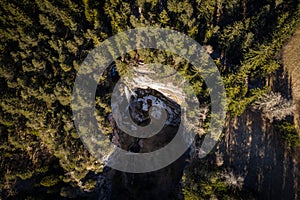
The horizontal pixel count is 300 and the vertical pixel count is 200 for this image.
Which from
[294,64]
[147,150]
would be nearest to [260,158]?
[294,64]

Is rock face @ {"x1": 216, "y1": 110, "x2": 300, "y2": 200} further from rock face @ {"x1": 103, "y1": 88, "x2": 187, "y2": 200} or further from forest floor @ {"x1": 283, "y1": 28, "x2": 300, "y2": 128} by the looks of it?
rock face @ {"x1": 103, "y1": 88, "x2": 187, "y2": 200}

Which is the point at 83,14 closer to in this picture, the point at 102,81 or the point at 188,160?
the point at 102,81

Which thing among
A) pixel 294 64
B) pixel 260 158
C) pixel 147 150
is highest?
pixel 294 64

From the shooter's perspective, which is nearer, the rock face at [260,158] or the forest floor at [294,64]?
the rock face at [260,158]

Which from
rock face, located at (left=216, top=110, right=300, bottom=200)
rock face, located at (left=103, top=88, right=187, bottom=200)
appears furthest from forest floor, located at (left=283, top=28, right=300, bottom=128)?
rock face, located at (left=103, top=88, right=187, bottom=200)

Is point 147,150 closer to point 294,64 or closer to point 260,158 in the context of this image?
point 260,158

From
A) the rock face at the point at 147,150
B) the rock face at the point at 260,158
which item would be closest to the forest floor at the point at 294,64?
the rock face at the point at 260,158

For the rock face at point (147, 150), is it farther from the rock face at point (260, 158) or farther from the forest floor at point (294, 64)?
the forest floor at point (294, 64)
